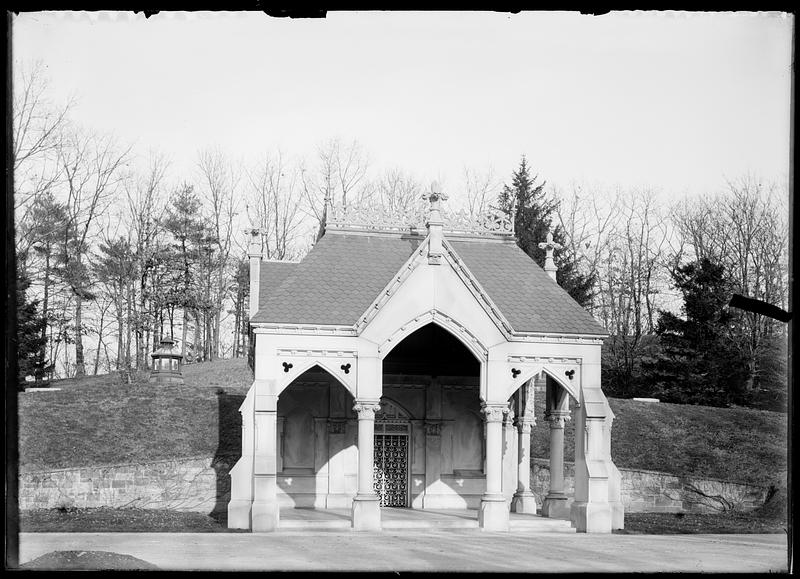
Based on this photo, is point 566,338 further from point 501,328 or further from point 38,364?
point 38,364

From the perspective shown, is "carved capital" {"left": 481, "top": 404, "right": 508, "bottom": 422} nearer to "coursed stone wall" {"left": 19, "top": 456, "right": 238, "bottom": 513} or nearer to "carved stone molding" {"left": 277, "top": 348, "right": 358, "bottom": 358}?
"carved stone molding" {"left": 277, "top": 348, "right": 358, "bottom": 358}

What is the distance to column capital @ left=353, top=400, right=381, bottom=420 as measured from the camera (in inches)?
947

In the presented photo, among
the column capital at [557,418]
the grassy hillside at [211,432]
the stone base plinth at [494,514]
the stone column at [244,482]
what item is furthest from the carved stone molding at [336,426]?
the grassy hillside at [211,432]

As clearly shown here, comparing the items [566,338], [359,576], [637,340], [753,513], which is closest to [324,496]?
[566,338]

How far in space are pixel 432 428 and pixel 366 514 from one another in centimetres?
639

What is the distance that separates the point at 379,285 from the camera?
2586 centimetres

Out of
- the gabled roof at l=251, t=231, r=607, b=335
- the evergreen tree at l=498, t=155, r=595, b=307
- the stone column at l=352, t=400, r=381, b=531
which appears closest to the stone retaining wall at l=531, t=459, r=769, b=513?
the gabled roof at l=251, t=231, r=607, b=335

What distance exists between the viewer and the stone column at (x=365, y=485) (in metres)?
23.4

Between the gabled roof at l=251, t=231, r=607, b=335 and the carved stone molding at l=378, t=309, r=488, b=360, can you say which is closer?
the carved stone molding at l=378, t=309, r=488, b=360

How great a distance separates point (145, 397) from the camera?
40.0 metres

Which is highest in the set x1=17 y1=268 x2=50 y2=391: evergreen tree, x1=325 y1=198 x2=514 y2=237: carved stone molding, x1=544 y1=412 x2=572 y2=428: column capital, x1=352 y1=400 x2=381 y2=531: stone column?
x1=325 y1=198 x2=514 y2=237: carved stone molding

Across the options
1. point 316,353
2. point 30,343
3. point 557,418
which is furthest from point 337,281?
point 30,343

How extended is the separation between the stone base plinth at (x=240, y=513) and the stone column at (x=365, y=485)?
239 cm
